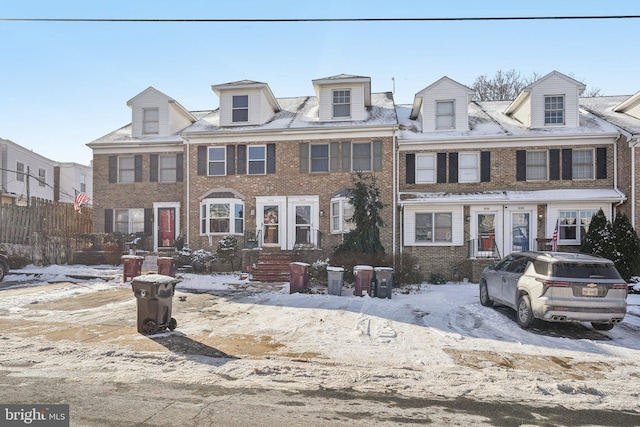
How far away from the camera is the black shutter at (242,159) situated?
68.9ft

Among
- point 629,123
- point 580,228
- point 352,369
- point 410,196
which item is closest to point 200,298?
point 352,369

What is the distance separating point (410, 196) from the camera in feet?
65.2

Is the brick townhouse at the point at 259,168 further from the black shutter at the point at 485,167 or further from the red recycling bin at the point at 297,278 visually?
the red recycling bin at the point at 297,278

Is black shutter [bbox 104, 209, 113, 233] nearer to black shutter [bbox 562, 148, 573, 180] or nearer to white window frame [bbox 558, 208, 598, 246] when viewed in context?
white window frame [bbox 558, 208, 598, 246]

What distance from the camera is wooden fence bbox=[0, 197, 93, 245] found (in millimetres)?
19766

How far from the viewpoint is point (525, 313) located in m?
9.27

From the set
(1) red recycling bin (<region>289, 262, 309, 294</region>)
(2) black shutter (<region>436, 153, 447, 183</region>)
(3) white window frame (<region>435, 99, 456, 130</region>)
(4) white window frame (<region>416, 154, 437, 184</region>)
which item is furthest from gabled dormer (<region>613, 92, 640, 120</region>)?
(1) red recycling bin (<region>289, 262, 309, 294</region>)

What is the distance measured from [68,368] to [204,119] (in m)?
18.5

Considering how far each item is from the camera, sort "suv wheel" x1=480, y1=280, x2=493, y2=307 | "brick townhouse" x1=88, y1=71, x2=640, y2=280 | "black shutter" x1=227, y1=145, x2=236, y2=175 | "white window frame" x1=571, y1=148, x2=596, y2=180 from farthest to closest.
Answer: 1. "black shutter" x1=227, y1=145, x2=236, y2=175
2. "white window frame" x1=571, y1=148, x2=596, y2=180
3. "brick townhouse" x1=88, y1=71, x2=640, y2=280
4. "suv wheel" x1=480, y1=280, x2=493, y2=307

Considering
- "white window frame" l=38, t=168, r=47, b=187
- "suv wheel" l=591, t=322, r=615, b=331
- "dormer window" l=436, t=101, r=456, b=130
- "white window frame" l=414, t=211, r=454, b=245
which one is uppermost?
"dormer window" l=436, t=101, r=456, b=130

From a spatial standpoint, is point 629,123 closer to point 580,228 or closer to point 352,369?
point 580,228

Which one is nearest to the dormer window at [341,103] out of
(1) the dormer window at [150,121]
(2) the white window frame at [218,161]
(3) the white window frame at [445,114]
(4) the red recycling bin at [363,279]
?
(3) the white window frame at [445,114]

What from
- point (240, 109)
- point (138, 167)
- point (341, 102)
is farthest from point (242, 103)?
point (138, 167)

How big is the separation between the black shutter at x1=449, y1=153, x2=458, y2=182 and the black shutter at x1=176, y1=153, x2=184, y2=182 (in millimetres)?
13277
